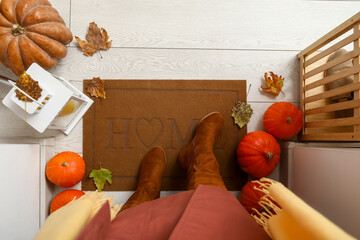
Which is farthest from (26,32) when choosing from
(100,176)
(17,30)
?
(100,176)

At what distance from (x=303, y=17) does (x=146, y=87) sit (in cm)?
97

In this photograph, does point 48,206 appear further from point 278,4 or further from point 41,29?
point 278,4

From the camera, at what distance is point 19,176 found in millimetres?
1007

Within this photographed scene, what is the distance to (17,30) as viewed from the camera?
104 centimetres

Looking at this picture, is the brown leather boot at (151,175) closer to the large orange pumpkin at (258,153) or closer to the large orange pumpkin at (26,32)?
the large orange pumpkin at (258,153)

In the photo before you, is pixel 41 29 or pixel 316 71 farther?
pixel 316 71

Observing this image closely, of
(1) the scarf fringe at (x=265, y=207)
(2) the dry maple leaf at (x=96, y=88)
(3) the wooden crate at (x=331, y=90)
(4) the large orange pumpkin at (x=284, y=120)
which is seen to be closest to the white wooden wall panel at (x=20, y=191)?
(2) the dry maple leaf at (x=96, y=88)

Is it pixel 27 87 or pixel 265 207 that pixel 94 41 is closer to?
pixel 27 87

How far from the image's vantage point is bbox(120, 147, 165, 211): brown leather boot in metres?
1.13

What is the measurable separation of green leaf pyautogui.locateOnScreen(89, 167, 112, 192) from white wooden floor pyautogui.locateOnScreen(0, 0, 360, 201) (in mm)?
164

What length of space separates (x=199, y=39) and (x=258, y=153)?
694 mm

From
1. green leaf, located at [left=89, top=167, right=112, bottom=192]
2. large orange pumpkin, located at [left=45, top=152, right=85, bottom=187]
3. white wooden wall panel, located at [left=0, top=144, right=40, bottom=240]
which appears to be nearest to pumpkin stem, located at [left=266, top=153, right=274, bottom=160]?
green leaf, located at [left=89, top=167, right=112, bottom=192]

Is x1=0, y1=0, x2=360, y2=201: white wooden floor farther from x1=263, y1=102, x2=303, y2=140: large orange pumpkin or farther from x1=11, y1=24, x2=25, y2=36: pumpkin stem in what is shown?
x1=11, y1=24, x2=25, y2=36: pumpkin stem

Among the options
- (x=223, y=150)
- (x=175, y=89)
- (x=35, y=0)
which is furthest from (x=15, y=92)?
(x=223, y=150)
